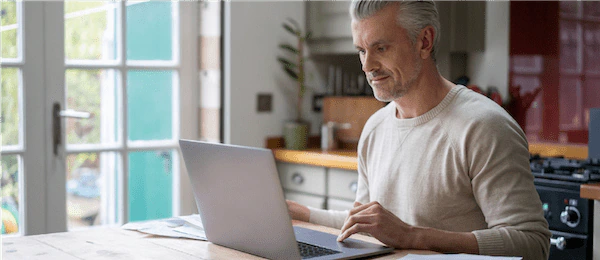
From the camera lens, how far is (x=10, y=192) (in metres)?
3.21

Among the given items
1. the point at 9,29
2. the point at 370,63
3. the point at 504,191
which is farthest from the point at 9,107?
the point at 504,191

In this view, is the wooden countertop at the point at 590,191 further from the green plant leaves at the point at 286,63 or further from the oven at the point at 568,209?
the green plant leaves at the point at 286,63

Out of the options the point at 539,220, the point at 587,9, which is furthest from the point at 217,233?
the point at 587,9

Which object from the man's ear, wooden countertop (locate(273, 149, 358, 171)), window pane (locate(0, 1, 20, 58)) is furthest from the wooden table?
window pane (locate(0, 1, 20, 58))

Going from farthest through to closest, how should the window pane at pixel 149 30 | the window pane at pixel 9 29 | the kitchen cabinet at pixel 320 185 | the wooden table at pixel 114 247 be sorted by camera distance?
1. the window pane at pixel 149 30
2. the kitchen cabinet at pixel 320 185
3. the window pane at pixel 9 29
4. the wooden table at pixel 114 247

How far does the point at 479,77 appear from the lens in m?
3.78

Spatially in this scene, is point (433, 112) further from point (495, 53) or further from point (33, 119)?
point (33, 119)

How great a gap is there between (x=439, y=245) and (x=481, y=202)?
199 mm

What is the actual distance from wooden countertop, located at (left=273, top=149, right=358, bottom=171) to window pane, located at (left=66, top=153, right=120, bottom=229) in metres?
0.87

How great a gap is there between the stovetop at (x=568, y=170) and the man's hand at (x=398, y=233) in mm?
1170

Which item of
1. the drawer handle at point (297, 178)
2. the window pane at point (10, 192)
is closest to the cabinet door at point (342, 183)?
the drawer handle at point (297, 178)

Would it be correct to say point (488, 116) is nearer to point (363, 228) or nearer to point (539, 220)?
point (539, 220)

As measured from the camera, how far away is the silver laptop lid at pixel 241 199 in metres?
1.38

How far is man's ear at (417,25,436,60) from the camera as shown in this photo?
1.88 m
